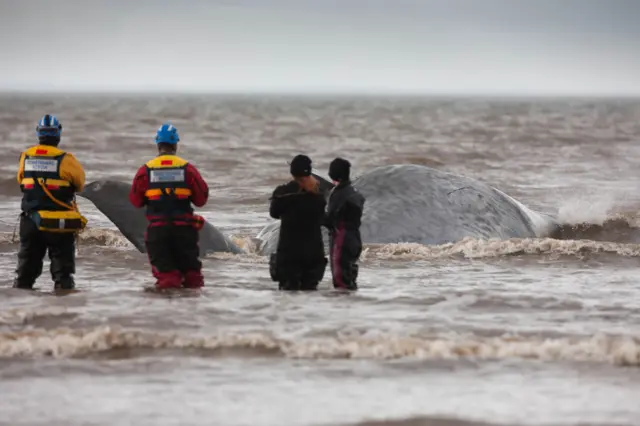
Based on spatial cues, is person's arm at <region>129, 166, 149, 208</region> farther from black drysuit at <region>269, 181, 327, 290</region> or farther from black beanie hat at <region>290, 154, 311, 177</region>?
black beanie hat at <region>290, 154, 311, 177</region>

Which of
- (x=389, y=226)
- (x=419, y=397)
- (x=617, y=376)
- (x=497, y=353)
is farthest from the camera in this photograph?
(x=389, y=226)

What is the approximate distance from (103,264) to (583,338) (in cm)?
553

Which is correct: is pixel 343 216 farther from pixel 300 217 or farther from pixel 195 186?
pixel 195 186

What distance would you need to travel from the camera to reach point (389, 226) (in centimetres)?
1214

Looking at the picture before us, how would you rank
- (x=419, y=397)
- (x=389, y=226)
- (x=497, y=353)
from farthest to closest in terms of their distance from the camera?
(x=389, y=226) → (x=497, y=353) → (x=419, y=397)

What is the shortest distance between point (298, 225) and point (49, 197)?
2.06m

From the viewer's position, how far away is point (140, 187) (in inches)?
372

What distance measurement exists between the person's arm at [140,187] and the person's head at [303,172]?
3.85 ft

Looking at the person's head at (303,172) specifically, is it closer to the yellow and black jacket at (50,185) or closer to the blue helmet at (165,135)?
the blue helmet at (165,135)

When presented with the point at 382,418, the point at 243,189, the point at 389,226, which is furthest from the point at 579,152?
the point at 382,418

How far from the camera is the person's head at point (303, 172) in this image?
935 cm

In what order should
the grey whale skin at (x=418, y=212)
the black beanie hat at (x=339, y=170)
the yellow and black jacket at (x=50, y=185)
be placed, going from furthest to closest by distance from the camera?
the grey whale skin at (x=418, y=212) < the yellow and black jacket at (x=50, y=185) < the black beanie hat at (x=339, y=170)

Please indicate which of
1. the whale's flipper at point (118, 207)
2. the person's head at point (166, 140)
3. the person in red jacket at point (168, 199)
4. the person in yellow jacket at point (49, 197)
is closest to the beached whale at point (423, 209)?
the whale's flipper at point (118, 207)

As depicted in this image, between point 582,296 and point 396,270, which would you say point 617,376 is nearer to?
point 582,296
